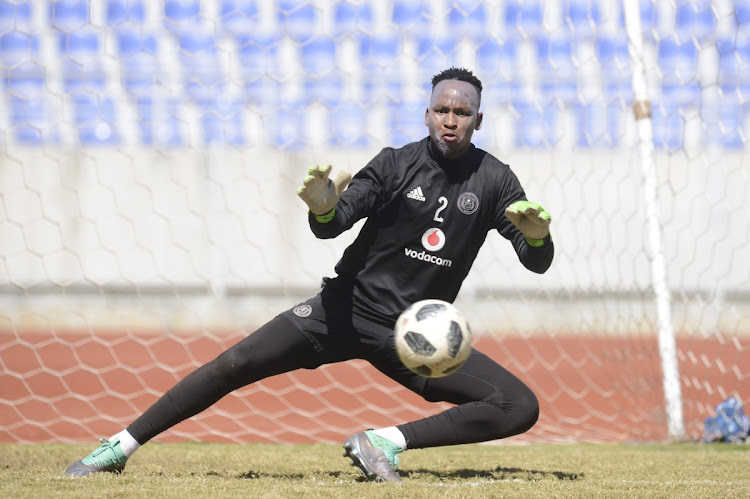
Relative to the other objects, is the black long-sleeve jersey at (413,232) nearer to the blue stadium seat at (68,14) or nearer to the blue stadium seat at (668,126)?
the blue stadium seat at (668,126)

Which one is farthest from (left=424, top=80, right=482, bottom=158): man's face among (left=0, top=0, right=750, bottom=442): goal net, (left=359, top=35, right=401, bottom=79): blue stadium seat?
(left=359, top=35, right=401, bottom=79): blue stadium seat

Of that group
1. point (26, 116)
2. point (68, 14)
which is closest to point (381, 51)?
point (68, 14)

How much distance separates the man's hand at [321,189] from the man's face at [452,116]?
58 cm

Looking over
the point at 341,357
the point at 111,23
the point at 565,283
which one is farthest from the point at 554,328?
the point at 341,357

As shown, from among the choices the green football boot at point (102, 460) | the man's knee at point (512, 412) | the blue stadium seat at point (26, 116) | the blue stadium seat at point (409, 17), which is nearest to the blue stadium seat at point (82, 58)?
the blue stadium seat at point (26, 116)

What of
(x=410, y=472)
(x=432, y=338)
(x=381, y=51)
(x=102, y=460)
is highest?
(x=381, y=51)

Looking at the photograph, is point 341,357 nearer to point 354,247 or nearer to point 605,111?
point 354,247

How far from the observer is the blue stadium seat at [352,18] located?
25.7ft

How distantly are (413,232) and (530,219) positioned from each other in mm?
536

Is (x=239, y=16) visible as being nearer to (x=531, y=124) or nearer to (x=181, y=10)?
(x=181, y=10)

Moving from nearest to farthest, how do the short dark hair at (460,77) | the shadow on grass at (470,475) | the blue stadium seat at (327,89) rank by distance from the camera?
1. the short dark hair at (460,77)
2. the shadow on grass at (470,475)
3. the blue stadium seat at (327,89)

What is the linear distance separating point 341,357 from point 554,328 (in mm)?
8071

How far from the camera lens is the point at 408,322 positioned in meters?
3.39

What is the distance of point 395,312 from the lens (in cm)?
372
